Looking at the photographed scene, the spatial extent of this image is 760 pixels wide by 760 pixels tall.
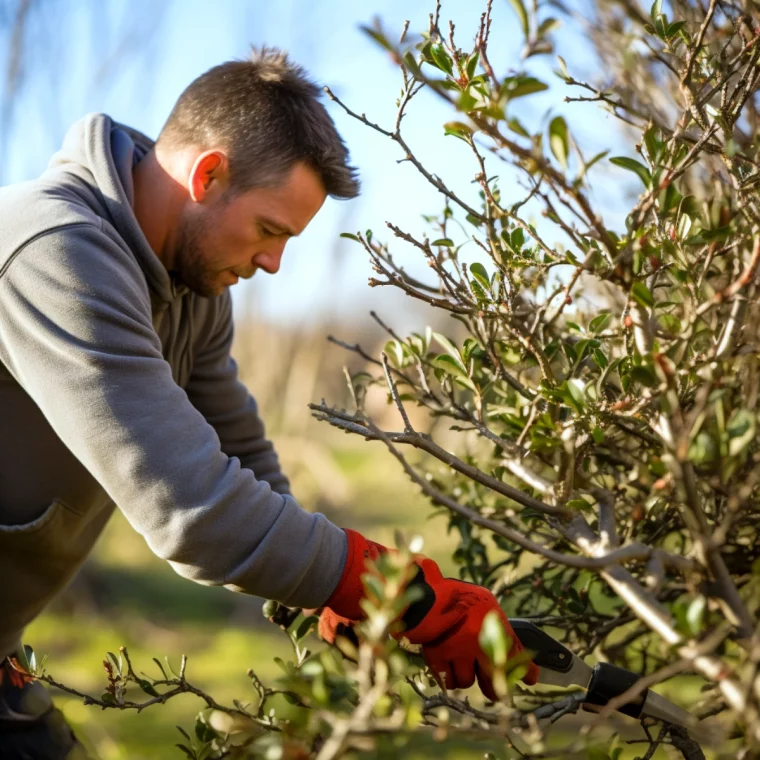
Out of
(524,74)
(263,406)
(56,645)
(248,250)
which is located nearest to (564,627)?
(248,250)

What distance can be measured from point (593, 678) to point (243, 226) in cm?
145

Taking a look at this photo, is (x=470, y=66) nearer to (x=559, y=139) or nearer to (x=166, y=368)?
(x=559, y=139)

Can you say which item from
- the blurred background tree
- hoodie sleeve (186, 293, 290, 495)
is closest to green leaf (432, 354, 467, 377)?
the blurred background tree

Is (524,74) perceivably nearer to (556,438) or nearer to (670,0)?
(556,438)

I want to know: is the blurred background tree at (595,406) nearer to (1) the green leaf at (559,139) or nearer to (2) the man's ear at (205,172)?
(1) the green leaf at (559,139)

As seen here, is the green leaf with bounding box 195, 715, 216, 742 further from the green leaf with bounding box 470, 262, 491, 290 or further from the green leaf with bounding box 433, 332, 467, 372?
the green leaf with bounding box 470, 262, 491, 290

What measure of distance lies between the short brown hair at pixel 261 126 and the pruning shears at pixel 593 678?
1.37m

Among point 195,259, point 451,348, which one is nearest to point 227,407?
point 195,259

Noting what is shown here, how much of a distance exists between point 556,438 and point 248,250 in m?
1.19

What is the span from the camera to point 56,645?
6723 millimetres

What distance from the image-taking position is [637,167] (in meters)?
1.28

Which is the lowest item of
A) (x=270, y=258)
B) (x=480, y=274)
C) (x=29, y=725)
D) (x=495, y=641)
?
(x=29, y=725)

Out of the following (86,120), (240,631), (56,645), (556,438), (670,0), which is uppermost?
(670,0)

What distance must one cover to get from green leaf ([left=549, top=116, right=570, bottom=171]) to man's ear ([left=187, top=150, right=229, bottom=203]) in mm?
1436
